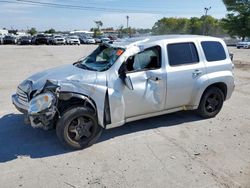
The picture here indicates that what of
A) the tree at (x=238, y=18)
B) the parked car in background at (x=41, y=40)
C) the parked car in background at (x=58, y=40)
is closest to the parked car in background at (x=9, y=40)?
the parked car in background at (x=41, y=40)

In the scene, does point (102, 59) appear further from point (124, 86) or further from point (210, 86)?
point (210, 86)

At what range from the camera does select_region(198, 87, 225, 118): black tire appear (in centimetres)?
559

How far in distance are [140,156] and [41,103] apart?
1734mm

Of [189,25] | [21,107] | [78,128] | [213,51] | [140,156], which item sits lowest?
[140,156]

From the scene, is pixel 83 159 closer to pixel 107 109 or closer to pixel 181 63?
pixel 107 109

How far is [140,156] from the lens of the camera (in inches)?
159

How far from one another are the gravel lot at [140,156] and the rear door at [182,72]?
1.95 ft

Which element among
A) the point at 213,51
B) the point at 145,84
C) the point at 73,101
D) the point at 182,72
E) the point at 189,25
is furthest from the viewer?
the point at 189,25

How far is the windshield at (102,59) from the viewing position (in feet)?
14.9

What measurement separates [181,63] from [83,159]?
8.68 ft

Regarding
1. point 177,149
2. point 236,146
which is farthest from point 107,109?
point 236,146

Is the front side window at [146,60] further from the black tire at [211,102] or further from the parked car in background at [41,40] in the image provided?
the parked car in background at [41,40]

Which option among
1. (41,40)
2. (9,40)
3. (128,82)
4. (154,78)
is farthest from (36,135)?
(9,40)

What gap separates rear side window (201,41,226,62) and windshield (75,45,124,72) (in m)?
1.99
